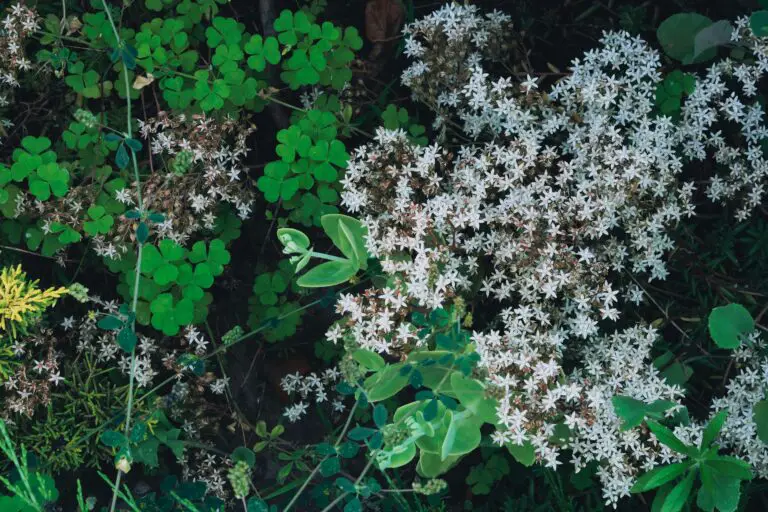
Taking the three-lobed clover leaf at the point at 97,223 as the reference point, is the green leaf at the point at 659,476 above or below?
below

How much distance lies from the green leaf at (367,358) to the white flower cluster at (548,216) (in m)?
0.06

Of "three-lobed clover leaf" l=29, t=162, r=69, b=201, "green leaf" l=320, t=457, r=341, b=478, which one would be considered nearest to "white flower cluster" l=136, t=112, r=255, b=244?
"three-lobed clover leaf" l=29, t=162, r=69, b=201

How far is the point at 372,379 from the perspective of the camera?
258cm

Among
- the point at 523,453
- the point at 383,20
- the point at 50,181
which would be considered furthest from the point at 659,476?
the point at 50,181

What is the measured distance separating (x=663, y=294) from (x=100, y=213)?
192cm

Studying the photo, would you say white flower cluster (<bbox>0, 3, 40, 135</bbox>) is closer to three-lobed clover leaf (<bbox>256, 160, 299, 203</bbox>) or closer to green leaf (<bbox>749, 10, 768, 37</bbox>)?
three-lobed clover leaf (<bbox>256, 160, 299, 203</bbox>)

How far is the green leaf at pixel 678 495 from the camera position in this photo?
2381mm

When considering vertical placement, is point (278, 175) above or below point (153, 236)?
above

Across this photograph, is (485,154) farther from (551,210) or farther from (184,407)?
(184,407)

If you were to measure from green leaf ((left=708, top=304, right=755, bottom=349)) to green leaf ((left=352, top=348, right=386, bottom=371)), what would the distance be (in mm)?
969

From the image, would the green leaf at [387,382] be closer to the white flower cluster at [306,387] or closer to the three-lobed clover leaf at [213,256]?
the white flower cluster at [306,387]

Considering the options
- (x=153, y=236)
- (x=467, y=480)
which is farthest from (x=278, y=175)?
Result: (x=467, y=480)

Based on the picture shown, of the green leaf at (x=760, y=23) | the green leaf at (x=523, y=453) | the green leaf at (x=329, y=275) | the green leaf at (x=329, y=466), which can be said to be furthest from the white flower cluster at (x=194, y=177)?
the green leaf at (x=760, y=23)

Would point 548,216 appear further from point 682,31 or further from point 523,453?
point 682,31
